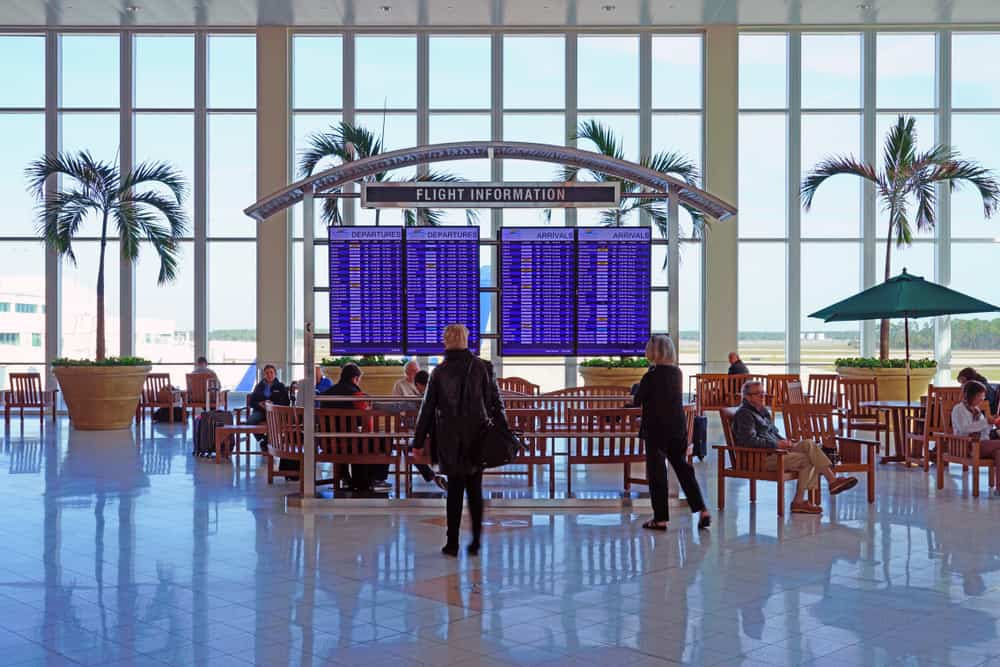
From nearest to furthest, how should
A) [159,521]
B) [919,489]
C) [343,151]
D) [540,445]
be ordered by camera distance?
[159,521], [540,445], [919,489], [343,151]

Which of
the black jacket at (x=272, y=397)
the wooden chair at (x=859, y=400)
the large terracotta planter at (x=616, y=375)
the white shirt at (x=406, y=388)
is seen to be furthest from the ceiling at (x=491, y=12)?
the white shirt at (x=406, y=388)

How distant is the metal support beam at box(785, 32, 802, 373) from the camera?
1938 centimetres

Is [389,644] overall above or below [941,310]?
below

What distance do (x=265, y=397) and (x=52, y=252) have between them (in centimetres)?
932

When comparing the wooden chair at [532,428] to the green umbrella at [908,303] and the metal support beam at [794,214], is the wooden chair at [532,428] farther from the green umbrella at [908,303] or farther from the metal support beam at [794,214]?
the metal support beam at [794,214]

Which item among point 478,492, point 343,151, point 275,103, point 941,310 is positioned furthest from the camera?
point 275,103

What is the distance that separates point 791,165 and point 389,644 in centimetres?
1667

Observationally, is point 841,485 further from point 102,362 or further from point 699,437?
point 102,362

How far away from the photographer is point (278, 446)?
8.93 m

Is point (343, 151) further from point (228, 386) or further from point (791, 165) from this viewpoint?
point (791, 165)

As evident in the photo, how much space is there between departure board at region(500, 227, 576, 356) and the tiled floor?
1.42m

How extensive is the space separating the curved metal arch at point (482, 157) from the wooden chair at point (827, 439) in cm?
182

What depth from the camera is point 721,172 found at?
19.2m

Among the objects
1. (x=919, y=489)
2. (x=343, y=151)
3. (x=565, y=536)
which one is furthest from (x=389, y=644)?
(x=343, y=151)
